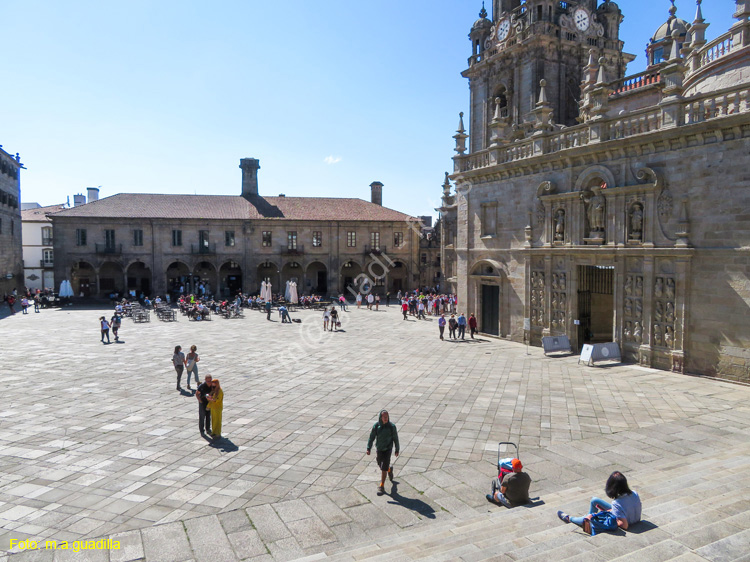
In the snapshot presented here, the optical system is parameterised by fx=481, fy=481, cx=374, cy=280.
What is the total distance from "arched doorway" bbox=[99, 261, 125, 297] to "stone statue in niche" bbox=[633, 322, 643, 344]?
42.8m

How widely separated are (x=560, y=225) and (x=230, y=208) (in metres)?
35.4

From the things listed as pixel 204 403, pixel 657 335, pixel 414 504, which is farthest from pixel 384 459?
pixel 657 335

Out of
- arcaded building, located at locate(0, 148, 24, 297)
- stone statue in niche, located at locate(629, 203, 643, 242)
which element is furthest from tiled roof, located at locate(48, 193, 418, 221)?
stone statue in niche, located at locate(629, 203, 643, 242)

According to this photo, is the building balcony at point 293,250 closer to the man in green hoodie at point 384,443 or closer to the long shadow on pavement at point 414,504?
the man in green hoodie at point 384,443

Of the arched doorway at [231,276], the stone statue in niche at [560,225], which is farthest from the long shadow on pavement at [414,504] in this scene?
the arched doorway at [231,276]

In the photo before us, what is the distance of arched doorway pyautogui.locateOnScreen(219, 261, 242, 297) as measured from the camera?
153 feet

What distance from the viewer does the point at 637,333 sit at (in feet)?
52.6

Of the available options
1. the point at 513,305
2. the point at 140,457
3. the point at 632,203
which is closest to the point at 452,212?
the point at 513,305

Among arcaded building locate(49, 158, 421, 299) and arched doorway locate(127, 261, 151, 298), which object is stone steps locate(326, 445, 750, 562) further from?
arched doorway locate(127, 261, 151, 298)

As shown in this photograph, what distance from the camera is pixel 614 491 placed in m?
5.83

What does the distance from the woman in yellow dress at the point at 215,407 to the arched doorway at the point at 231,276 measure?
124 feet

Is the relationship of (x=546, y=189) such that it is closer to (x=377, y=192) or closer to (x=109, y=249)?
(x=377, y=192)

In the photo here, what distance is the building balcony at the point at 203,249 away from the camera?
43906 mm

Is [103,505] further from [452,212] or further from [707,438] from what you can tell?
[452,212]
